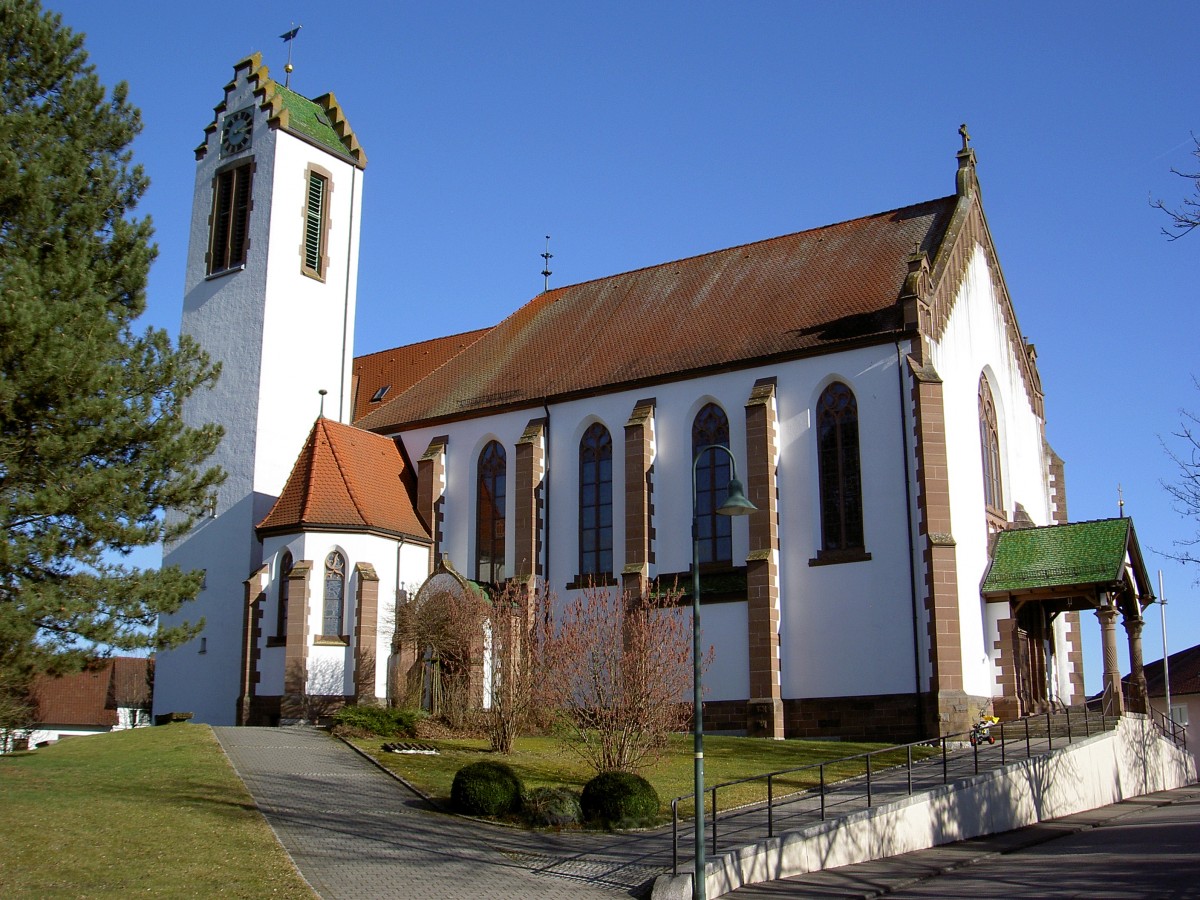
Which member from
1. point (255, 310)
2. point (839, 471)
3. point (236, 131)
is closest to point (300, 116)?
point (236, 131)

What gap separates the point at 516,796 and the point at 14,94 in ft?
49.1

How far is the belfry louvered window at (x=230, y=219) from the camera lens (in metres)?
38.1

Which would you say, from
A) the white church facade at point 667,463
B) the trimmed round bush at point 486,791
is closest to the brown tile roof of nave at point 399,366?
the white church facade at point 667,463

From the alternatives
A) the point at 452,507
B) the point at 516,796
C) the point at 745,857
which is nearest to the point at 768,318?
the point at 452,507

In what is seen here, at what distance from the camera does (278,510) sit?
33.7m

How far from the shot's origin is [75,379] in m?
19.5

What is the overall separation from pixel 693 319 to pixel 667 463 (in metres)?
4.73

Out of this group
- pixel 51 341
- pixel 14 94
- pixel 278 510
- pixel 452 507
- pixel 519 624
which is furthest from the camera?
pixel 452 507

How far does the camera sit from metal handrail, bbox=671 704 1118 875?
57.8 ft

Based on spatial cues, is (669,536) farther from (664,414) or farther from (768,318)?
(768,318)

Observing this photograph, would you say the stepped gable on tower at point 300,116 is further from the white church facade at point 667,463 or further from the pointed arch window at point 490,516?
the pointed arch window at point 490,516

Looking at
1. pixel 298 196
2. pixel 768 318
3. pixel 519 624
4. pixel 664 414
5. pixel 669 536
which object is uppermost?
pixel 298 196

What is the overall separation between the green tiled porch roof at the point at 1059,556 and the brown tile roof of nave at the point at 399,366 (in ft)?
62.5

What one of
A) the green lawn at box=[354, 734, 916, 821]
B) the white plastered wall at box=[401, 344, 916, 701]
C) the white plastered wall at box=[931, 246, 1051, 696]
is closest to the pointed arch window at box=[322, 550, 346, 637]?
the white plastered wall at box=[401, 344, 916, 701]
